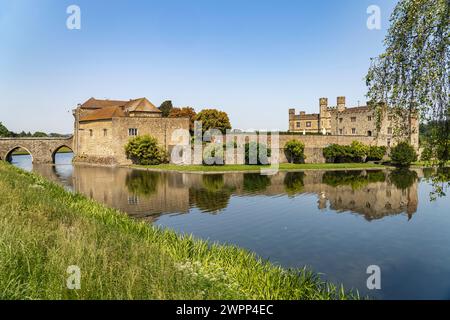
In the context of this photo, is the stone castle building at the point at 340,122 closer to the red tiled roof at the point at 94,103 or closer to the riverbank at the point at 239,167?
the riverbank at the point at 239,167

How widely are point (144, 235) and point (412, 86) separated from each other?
8333mm

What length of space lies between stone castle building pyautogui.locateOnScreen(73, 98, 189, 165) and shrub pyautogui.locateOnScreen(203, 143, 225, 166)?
920 centimetres

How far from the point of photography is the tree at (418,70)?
840cm

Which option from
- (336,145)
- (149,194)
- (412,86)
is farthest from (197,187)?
(336,145)

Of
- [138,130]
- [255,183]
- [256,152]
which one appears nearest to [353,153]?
[256,152]

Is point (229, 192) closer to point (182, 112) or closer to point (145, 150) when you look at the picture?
point (145, 150)

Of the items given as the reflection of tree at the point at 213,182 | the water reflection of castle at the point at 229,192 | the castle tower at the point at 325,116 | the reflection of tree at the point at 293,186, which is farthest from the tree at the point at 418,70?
the castle tower at the point at 325,116

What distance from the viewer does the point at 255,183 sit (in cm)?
3156

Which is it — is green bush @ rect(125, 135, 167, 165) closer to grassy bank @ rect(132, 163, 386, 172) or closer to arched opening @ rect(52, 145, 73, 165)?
grassy bank @ rect(132, 163, 386, 172)

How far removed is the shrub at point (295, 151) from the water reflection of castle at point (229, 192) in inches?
562

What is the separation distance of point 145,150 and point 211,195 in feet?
81.0

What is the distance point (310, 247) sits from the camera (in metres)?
13.0
